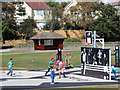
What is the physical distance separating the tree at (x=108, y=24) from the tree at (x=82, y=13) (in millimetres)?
3322

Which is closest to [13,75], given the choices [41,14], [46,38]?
[46,38]

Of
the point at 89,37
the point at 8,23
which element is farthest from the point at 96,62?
the point at 8,23

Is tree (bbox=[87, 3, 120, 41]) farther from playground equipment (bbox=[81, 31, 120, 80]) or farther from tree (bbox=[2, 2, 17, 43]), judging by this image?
playground equipment (bbox=[81, 31, 120, 80])

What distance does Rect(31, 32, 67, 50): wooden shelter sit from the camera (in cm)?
5437

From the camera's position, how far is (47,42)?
55125 millimetres

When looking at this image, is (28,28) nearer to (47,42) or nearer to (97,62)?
(47,42)

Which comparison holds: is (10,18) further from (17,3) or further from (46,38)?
(46,38)

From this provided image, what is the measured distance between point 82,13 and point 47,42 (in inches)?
676

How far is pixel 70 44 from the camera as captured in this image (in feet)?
193

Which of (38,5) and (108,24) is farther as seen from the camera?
(38,5)

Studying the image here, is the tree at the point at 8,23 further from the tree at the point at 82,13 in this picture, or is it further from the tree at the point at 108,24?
the tree at the point at 108,24

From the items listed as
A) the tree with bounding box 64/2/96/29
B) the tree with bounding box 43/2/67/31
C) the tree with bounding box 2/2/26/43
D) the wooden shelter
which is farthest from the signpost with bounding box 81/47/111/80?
the tree with bounding box 43/2/67/31

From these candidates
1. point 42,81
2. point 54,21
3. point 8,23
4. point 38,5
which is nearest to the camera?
point 42,81

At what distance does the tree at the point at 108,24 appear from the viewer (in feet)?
201
